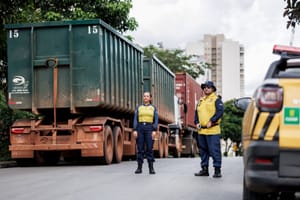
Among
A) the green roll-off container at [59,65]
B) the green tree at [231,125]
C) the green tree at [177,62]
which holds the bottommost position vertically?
the green tree at [231,125]

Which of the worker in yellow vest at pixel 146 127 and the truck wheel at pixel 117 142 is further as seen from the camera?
the truck wheel at pixel 117 142

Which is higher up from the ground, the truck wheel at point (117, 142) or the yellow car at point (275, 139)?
the yellow car at point (275, 139)

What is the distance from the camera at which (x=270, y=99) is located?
218 inches

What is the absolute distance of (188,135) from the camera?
32.4m

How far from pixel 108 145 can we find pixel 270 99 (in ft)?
36.0

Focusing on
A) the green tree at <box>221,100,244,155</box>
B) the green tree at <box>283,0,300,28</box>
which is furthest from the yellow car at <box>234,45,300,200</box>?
the green tree at <box>221,100,244,155</box>

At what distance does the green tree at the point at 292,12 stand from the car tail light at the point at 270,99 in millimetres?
3616

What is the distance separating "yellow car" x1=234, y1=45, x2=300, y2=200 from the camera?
213 inches

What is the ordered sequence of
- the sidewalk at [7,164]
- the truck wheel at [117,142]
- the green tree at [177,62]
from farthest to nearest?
the green tree at [177,62]
the truck wheel at [117,142]
the sidewalk at [7,164]

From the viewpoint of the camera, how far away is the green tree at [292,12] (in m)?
8.89

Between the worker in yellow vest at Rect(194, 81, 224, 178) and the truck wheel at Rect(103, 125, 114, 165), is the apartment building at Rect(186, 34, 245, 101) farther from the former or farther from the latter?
the worker in yellow vest at Rect(194, 81, 224, 178)

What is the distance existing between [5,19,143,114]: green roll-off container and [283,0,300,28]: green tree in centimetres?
718

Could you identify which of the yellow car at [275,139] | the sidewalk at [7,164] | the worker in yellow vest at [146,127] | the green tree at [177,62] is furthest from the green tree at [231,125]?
the yellow car at [275,139]

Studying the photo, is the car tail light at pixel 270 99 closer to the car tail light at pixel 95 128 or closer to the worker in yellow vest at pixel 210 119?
the worker in yellow vest at pixel 210 119
